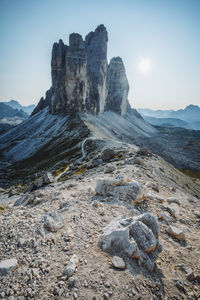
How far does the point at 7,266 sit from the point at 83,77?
117 metres

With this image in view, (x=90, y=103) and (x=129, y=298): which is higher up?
(x=90, y=103)

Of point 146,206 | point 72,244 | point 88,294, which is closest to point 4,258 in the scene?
point 72,244

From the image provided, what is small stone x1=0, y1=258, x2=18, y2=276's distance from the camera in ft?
18.4

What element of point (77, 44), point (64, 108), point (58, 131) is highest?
point (77, 44)

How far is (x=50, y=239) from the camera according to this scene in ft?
24.4

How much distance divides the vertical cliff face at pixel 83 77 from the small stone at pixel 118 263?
4325 inches

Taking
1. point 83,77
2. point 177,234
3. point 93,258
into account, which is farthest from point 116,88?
point 93,258

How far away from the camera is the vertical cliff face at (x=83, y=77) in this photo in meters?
105

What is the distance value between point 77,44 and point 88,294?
12646 centimetres

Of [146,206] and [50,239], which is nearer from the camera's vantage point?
[50,239]

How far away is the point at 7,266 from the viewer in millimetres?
5723

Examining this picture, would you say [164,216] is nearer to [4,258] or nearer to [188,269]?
[188,269]

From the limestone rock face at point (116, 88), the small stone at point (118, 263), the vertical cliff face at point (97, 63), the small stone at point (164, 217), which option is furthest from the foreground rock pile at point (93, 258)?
the limestone rock face at point (116, 88)

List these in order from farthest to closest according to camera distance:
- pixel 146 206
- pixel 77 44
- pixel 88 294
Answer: pixel 77 44
pixel 146 206
pixel 88 294
